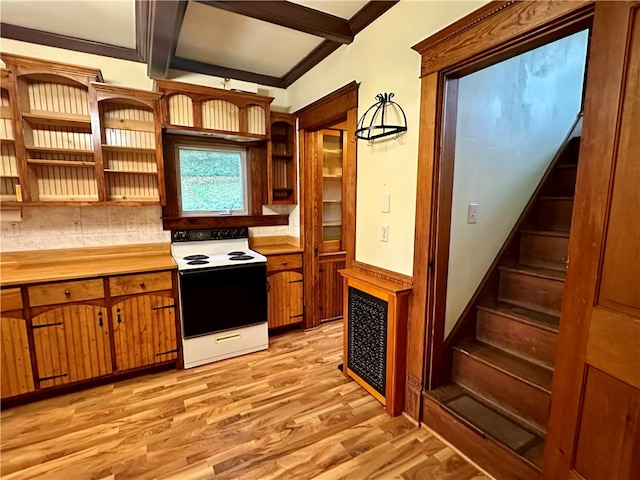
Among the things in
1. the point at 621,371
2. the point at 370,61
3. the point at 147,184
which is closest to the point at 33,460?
the point at 147,184

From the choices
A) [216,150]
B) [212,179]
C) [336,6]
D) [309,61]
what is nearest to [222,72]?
[216,150]

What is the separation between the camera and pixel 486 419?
1.80 metres

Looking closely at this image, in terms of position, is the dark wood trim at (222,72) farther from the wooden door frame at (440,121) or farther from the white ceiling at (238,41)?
the wooden door frame at (440,121)

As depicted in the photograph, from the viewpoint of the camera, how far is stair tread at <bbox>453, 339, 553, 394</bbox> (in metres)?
1.73

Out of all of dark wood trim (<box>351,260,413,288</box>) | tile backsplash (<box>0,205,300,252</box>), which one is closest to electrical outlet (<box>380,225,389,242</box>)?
dark wood trim (<box>351,260,413,288</box>)

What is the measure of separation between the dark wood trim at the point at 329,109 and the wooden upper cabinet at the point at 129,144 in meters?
1.30

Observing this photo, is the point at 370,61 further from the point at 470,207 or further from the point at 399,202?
the point at 470,207

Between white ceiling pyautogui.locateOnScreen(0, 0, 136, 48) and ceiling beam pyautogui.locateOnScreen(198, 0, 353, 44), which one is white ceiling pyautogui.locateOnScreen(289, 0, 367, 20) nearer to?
ceiling beam pyautogui.locateOnScreen(198, 0, 353, 44)

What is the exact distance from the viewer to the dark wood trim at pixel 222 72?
2.88m

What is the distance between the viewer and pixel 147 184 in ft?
9.48

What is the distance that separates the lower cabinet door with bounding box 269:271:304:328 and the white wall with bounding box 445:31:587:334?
1.64 meters

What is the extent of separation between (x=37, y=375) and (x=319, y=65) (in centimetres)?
324

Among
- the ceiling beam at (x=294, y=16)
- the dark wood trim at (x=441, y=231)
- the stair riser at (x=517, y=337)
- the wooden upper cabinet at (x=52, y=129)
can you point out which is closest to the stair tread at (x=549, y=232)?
the stair riser at (x=517, y=337)

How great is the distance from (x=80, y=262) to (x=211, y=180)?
1.33m
